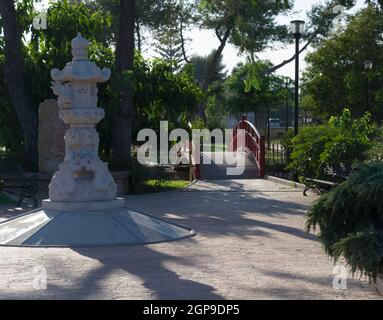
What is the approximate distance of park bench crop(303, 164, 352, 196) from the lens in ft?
50.8

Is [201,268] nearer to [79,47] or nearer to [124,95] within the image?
[79,47]

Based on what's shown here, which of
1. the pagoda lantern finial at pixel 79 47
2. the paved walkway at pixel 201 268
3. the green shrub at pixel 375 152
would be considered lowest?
the paved walkway at pixel 201 268

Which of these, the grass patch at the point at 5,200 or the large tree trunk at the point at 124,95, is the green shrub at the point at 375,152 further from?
the grass patch at the point at 5,200

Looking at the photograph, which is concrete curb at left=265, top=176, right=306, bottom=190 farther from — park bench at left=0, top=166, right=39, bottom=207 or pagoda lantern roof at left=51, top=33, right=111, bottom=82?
pagoda lantern roof at left=51, top=33, right=111, bottom=82

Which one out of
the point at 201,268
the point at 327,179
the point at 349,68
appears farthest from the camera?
the point at 349,68

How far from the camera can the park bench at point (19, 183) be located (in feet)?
53.0

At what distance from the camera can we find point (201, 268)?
331 inches

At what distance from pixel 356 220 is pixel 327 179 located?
399 inches

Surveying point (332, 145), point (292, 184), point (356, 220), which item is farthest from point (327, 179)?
point (356, 220)

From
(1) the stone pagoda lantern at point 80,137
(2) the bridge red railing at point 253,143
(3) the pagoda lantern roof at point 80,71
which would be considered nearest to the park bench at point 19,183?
(1) the stone pagoda lantern at point 80,137

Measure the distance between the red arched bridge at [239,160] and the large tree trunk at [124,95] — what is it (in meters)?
3.55

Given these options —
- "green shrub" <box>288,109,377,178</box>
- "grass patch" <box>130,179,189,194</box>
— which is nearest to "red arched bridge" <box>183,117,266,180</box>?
"grass patch" <box>130,179,189,194</box>

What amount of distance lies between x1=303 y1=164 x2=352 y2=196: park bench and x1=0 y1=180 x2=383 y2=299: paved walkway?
8.83 feet
